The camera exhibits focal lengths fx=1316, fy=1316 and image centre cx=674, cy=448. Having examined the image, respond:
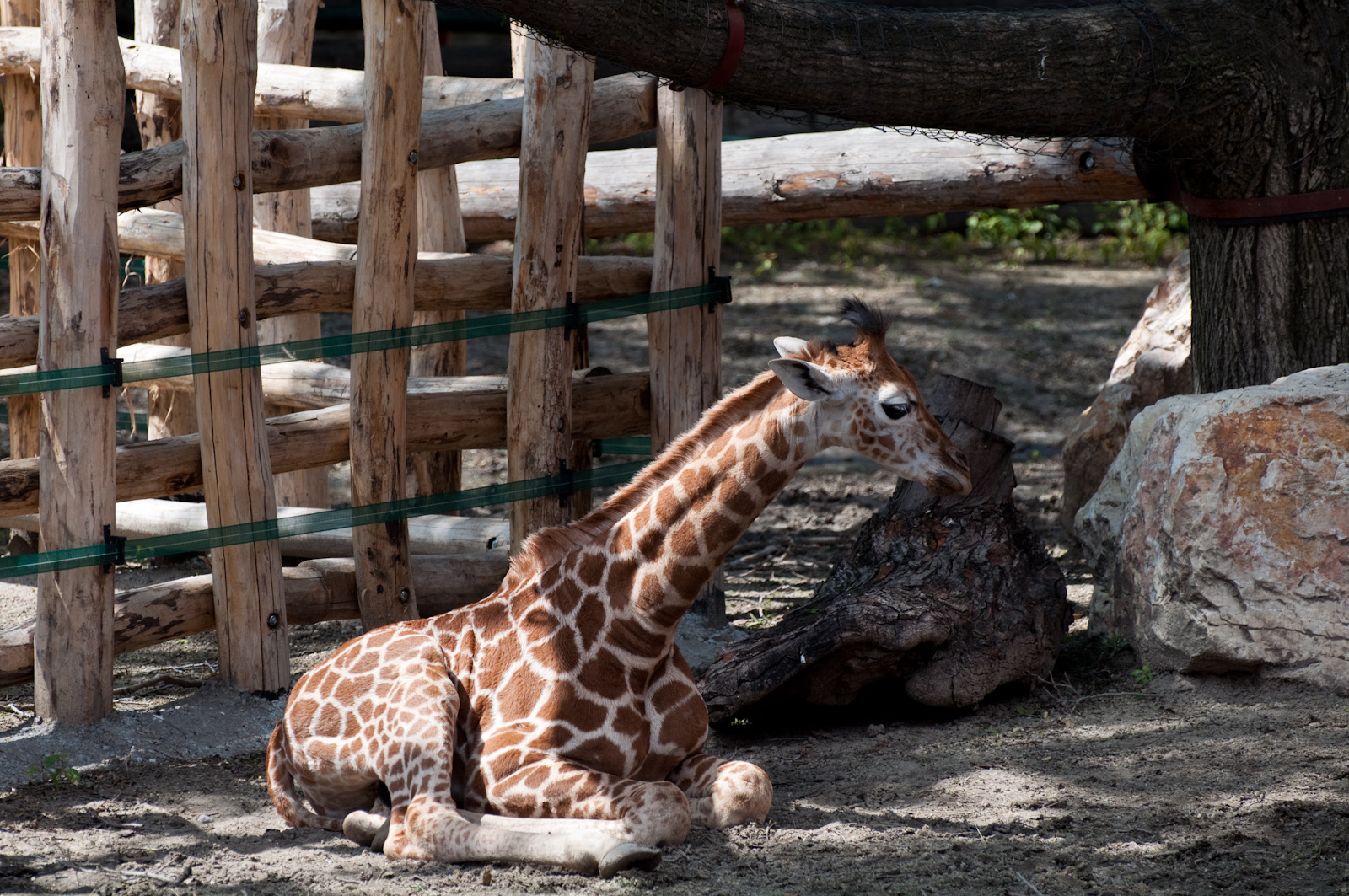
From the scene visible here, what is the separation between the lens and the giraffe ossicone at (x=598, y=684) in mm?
3697

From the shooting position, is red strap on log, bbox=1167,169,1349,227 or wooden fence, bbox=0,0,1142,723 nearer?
wooden fence, bbox=0,0,1142,723

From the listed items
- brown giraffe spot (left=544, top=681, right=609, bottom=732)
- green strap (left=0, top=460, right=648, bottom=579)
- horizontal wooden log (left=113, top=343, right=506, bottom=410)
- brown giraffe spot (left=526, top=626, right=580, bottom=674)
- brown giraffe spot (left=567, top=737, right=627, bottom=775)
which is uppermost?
horizontal wooden log (left=113, top=343, right=506, bottom=410)

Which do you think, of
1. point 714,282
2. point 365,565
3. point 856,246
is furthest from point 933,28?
point 856,246

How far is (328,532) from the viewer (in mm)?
5750

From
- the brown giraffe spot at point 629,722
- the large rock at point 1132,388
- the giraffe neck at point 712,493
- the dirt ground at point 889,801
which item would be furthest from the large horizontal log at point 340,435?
the large rock at point 1132,388

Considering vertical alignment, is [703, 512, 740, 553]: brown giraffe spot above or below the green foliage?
above

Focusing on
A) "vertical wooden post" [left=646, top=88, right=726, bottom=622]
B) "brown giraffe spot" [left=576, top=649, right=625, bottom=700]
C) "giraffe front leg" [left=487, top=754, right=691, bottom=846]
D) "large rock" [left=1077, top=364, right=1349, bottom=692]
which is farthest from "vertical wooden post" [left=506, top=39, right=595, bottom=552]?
"large rock" [left=1077, top=364, right=1349, bottom=692]

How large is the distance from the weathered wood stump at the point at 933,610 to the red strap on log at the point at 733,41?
60.9 inches

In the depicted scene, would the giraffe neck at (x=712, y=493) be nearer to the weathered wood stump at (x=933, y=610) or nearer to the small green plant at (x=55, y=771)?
the weathered wood stump at (x=933, y=610)

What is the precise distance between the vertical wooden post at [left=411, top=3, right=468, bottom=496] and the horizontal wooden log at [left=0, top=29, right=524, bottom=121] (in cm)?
43

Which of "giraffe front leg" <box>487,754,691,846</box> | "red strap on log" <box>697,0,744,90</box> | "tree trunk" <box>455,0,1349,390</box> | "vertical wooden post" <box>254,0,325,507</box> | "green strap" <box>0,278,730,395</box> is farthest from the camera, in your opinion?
"vertical wooden post" <box>254,0,325,507</box>

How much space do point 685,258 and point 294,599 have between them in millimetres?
2099

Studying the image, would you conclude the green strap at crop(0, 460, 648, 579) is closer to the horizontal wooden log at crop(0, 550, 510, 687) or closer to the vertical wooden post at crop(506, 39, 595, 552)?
the vertical wooden post at crop(506, 39, 595, 552)

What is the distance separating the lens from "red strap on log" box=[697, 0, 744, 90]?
4086 millimetres
